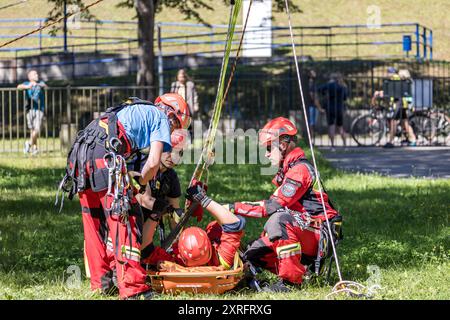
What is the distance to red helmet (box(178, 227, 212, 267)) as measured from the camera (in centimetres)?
828

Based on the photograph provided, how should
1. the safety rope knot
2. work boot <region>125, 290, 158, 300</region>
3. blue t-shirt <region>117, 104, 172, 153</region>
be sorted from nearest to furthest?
the safety rope knot
work boot <region>125, 290, 158, 300</region>
blue t-shirt <region>117, 104, 172, 153</region>

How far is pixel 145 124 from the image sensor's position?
8.12 meters

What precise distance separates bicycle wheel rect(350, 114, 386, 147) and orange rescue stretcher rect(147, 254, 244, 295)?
1564 centimetres

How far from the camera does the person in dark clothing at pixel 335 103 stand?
78.3ft

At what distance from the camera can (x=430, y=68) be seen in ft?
109

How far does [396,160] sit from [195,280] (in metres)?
12.8

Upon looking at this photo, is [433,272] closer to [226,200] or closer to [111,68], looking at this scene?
[226,200]

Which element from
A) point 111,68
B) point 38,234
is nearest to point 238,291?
point 38,234

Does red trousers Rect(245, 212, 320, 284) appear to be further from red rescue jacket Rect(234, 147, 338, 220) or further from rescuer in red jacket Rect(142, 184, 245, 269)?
rescuer in red jacket Rect(142, 184, 245, 269)

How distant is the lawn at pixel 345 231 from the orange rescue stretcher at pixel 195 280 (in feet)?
0.37

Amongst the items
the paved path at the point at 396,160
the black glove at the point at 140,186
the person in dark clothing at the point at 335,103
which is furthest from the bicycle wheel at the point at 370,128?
the black glove at the point at 140,186

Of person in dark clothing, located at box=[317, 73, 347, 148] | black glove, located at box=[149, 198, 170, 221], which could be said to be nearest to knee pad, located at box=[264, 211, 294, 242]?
black glove, located at box=[149, 198, 170, 221]

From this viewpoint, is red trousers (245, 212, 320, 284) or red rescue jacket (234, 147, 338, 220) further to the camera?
red rescue jacket (234, 147, 338, 220)

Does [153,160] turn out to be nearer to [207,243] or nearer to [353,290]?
[207,243]
